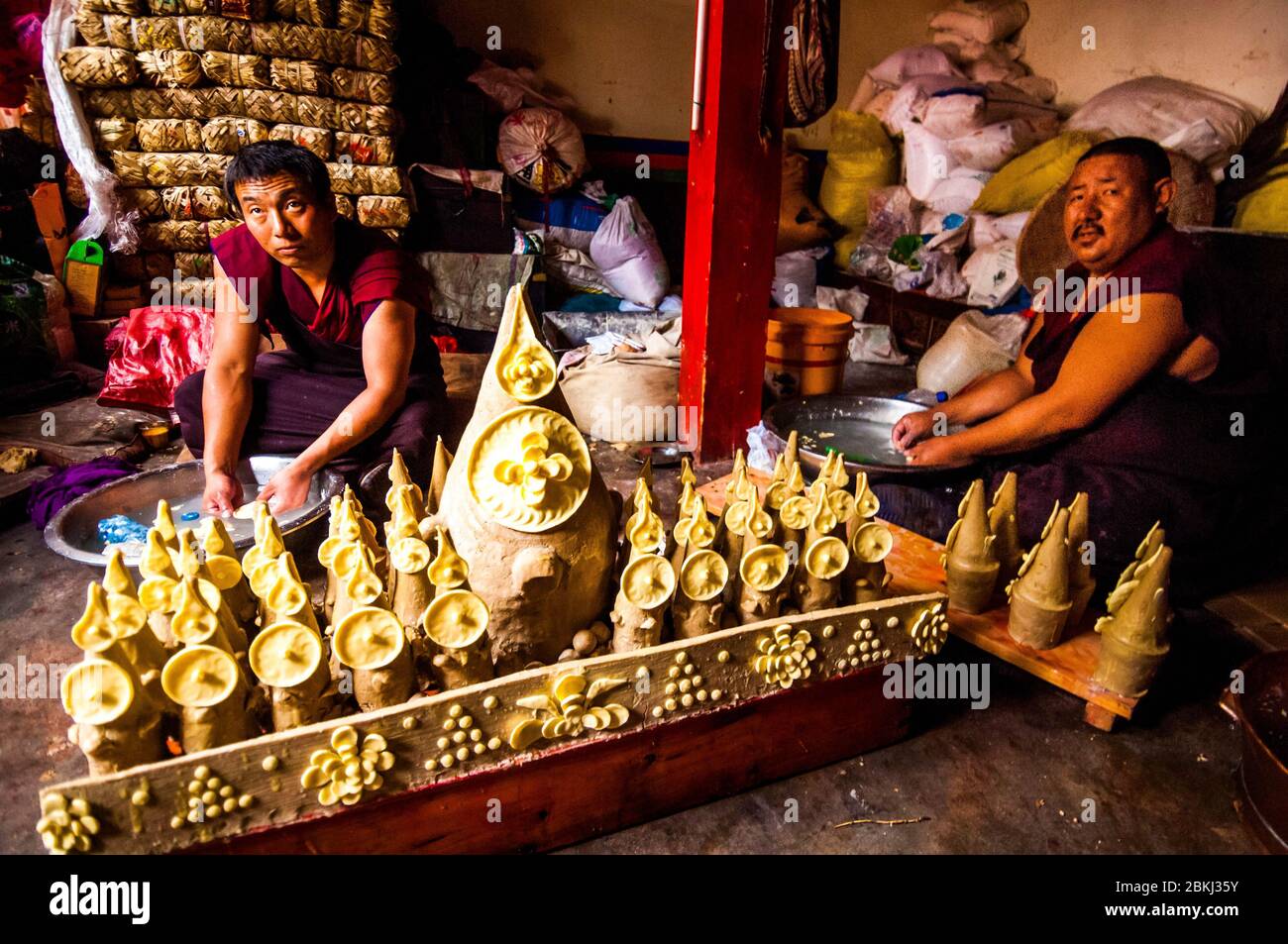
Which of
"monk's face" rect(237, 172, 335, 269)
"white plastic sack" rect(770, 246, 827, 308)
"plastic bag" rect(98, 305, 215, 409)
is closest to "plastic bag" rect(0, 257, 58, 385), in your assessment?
"plastic bag" rect(98, 305, 215, 409)

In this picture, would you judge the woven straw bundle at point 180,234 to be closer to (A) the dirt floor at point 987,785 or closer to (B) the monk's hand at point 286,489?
(B) the monk's hand at point 286,489

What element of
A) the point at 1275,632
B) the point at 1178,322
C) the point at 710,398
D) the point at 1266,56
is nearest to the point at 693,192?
the point at 710,398

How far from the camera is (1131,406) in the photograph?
2.44 m

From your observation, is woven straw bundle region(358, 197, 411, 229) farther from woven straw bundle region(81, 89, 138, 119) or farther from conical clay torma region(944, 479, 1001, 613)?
conical clay torma region(944, 479, 1001, 613)

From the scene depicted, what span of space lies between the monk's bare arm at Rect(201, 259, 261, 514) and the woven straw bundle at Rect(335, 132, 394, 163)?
2384 mm

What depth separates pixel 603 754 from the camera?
1.50 m

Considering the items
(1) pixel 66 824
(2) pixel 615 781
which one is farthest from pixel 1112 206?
(1) pixel 66 824

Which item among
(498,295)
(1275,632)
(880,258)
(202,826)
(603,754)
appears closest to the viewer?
(202,826)

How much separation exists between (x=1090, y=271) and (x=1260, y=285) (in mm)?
1468

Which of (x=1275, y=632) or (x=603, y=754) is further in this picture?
(x=1275, y=632)

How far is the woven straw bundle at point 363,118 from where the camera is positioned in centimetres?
478

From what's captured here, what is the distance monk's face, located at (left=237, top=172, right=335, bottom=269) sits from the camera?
2.44 meters

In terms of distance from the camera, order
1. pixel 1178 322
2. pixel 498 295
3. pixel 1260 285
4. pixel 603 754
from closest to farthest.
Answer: pixel 603 754
pixel 1178 322
pixel 1260 285
pixel 498 295

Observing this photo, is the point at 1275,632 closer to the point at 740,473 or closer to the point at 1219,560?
the point at 1219,560
